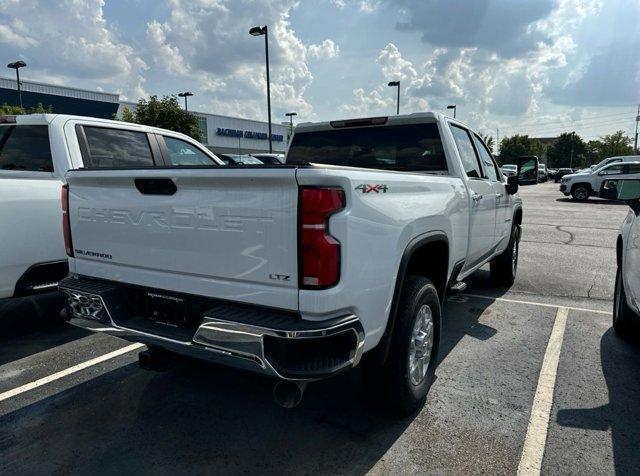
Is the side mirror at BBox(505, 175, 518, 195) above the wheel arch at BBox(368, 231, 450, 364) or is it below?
above

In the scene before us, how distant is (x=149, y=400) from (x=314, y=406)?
1.17 m

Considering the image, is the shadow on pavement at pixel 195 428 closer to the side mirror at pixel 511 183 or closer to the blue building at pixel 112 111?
the side mirror at pixel 511 183

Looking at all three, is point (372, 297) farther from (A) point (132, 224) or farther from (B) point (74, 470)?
(B) point (74, 470)

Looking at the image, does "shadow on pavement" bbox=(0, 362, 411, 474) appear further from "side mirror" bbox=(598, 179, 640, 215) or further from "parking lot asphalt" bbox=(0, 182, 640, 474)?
"side mirror" bbox=(598, 179, 640, 215)

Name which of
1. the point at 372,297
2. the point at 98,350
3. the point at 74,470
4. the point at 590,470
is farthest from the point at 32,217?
the point at 590,470

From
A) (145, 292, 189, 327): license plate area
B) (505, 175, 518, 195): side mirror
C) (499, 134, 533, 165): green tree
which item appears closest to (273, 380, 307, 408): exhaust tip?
(145, 292, 189, 327): license plate area

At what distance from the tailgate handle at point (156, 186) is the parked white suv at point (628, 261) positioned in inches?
129

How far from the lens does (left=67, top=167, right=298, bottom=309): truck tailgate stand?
2236 mm

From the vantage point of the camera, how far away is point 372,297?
2.43 m

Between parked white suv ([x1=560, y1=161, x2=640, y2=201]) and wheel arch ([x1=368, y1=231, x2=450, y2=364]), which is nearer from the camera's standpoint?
wheel arch ([x1=368, y1=231, x2=450, y2=364])

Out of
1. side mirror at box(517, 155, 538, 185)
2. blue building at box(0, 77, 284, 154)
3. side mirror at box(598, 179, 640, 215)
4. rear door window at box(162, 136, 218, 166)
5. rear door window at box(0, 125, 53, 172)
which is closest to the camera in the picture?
side mirror at box(598, 179, 640, 215)

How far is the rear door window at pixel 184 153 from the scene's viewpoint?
18.3ft

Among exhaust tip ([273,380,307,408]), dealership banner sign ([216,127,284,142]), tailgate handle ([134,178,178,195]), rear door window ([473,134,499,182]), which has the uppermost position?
dealership banner sign ([216,127,284,142])

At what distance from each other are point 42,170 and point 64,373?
1.97 m
